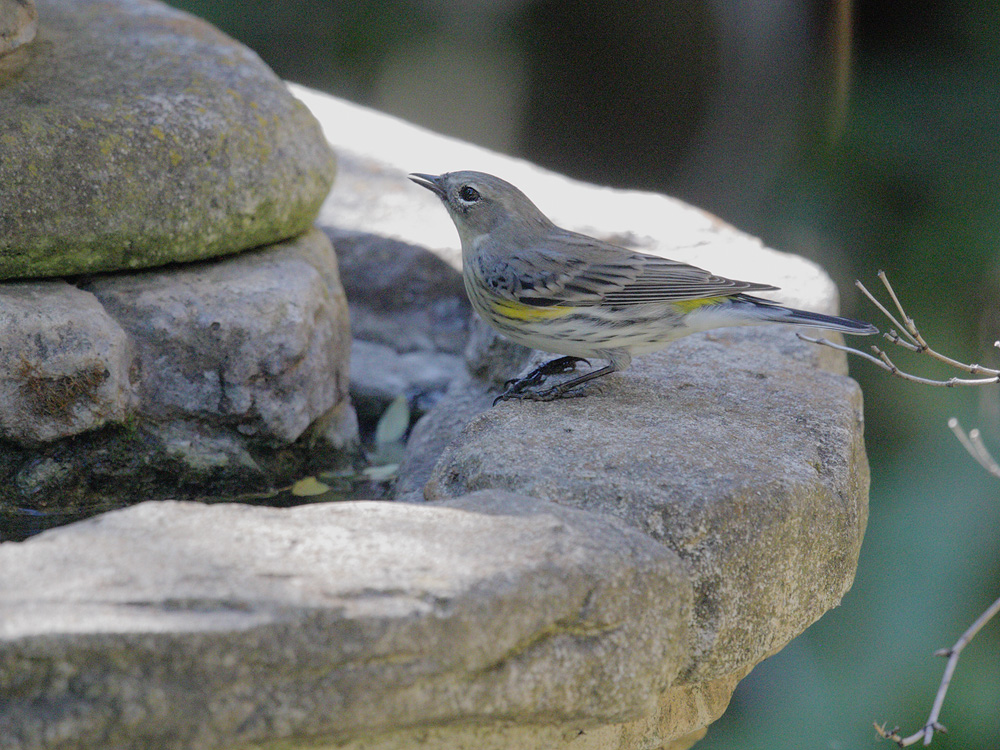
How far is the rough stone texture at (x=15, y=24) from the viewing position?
3.36m

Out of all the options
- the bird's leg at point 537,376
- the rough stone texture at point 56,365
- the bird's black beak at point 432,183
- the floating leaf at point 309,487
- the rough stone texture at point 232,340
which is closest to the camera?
the rough stone texture at point 56,365

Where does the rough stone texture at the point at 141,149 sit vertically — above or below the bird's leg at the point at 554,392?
above

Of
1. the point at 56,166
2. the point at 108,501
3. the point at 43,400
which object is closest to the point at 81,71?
the point at 56,166

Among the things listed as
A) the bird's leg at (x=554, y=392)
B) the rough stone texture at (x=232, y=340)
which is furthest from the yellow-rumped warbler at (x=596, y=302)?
the rough stone texture at (x=232, y=340)

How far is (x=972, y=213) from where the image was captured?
227 inches

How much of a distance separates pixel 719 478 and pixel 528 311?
1.17 meters

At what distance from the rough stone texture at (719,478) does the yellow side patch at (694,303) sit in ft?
0.98

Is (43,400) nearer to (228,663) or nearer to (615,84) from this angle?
(228,663)

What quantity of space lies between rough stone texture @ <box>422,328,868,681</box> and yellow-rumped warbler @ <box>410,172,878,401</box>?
20 centimetres

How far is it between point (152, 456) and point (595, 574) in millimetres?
2078

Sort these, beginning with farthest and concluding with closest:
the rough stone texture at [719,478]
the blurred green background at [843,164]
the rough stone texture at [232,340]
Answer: the blurred green background at [843,164] < the rough stone texture at [232,340] < the rough stone texture at [719,478]

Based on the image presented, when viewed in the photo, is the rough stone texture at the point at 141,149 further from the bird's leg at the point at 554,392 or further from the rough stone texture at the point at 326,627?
the rough stone texture at the point at 326,627

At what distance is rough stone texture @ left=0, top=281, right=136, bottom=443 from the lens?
311cm

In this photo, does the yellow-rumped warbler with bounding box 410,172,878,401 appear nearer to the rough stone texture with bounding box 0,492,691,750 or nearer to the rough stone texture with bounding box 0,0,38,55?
the rough stone texture with bounding box 0,492,691,750
